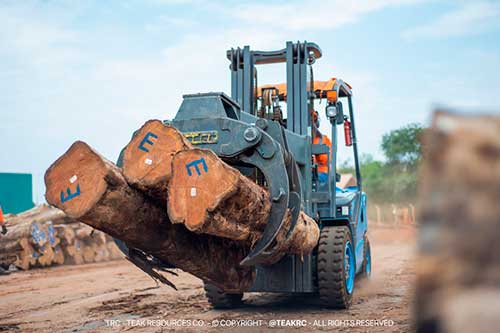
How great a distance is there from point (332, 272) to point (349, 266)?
32.4 inches

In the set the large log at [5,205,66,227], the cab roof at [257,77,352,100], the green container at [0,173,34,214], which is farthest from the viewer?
the green container at [0,173,34,214]

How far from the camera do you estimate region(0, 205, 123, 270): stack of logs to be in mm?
15008

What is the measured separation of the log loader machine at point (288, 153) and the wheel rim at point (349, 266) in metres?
0.01

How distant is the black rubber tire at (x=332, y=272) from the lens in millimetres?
7684

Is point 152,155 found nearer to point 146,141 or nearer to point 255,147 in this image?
point 146,141

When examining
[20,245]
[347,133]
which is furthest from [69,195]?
[20,245]

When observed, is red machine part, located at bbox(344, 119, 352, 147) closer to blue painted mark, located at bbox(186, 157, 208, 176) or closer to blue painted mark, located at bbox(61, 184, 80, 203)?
blue painted mark, located at bbox(186, 157, 208, 176)

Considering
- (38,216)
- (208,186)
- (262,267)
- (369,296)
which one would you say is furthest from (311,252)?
(38,216)

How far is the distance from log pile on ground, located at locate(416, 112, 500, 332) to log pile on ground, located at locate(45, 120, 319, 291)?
328 centimetres

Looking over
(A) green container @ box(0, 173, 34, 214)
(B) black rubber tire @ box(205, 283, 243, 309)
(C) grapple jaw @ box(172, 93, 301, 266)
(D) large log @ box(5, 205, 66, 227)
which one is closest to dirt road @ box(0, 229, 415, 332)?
(B) black rubber tire @ box(205, 283, 243, 309)

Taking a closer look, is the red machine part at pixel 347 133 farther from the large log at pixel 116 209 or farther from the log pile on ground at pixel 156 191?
the log pile on ground at pixel 156 191

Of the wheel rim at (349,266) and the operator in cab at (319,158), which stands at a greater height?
the operator in cab at (319,158)

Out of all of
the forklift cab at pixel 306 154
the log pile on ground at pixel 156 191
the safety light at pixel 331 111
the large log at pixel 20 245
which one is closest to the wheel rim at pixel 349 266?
the forklift cab at pixel 306 154

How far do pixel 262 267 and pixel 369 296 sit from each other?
2561 millimetres
